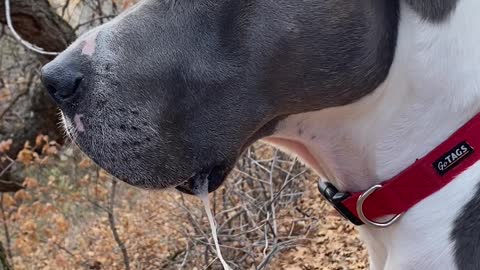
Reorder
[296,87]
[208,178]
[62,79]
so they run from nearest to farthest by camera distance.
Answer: [62,79]
[296,87]
[208,178]

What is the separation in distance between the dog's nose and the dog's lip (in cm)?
43

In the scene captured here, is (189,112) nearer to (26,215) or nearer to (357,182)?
(357,182)

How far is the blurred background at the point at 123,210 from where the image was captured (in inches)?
200

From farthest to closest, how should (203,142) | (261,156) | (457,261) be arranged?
1. (261,156)
2. (203,142)
3. (457,261)

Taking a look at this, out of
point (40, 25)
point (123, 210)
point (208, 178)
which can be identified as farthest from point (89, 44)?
point (40, 25)

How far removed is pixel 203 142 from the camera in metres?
2.38

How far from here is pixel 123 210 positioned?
6.77 meters

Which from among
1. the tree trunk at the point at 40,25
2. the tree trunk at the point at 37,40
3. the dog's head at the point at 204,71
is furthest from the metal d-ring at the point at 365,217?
the tree trunk at the point at 40,25

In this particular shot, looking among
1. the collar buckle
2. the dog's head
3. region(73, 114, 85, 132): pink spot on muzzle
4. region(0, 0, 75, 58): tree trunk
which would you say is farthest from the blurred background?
region(73, 114, 85, 132): pink spot on muzzle

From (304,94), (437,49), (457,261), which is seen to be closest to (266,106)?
(304,94)

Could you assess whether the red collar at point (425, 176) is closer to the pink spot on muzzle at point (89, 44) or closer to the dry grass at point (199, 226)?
the pink spot on muzzle at point (89, 44)

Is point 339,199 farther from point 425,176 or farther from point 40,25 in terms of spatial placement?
point 40,25

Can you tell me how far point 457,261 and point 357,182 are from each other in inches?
14.7

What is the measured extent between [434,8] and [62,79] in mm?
998
